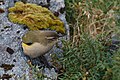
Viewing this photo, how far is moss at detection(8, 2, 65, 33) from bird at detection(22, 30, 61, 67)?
38 centimetres

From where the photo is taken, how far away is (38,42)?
15.4ft

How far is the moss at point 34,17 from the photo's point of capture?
5.15 metres

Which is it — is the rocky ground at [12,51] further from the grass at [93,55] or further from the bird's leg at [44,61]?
the grass at [93,55]

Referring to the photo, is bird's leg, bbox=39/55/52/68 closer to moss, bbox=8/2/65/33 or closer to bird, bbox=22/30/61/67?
bird, bbox=22/30/61/67

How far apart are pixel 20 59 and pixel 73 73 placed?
594 mm

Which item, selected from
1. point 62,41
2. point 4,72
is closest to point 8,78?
point 4,72

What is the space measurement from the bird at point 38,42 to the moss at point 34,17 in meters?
0.38

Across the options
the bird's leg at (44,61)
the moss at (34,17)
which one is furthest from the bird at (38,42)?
the moss at (34,17)

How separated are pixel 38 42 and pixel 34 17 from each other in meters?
0.58

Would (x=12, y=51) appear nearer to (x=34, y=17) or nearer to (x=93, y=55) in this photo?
(x=34, y=17)

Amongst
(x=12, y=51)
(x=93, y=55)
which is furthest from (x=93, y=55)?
(x=12, y=51)

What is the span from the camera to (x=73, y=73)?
4.75 m

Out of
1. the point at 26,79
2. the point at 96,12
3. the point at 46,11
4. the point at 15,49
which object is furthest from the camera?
the point at 96,12

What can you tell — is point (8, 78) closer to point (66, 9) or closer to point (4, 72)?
point (4, 72)
